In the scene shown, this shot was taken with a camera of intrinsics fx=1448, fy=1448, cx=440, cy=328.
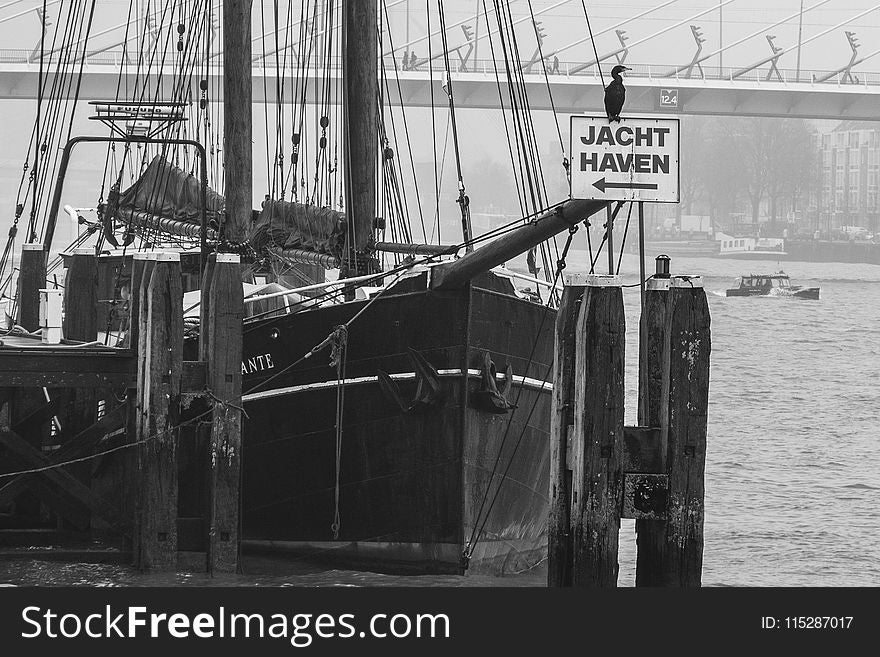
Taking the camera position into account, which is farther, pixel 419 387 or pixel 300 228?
pixel 300 228

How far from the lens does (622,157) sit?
919 centimetres

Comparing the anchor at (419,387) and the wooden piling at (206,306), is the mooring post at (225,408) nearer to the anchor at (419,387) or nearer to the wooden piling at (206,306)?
the wooden piling at (206,306)

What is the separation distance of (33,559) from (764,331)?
4039 centimetres

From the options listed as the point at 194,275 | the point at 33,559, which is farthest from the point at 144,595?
the point at 194,275

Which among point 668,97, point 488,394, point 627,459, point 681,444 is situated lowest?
point 627,459

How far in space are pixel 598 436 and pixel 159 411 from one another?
13.3 ft

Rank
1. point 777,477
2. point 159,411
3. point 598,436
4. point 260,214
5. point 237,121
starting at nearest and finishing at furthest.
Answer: point 598,436 < point 159,411 < point 237,121 < point 260,214 < point 777,477

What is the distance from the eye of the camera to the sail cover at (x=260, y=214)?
14.8m

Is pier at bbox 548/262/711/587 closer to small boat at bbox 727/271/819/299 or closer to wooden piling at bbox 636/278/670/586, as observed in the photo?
wooden piling at bbox 636/278/670/586

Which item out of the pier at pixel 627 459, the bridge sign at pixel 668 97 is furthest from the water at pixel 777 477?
the bridge sign at pixel 668 97

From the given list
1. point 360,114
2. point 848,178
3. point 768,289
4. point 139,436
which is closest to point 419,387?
point 139,436

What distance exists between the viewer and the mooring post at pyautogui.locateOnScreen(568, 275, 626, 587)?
29.0 ft

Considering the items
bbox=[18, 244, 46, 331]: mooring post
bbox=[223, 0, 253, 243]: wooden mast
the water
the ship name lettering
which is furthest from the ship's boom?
bbox=[18, 244, 46, 331]: mooring post

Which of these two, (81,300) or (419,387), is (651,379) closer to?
(419,387)
